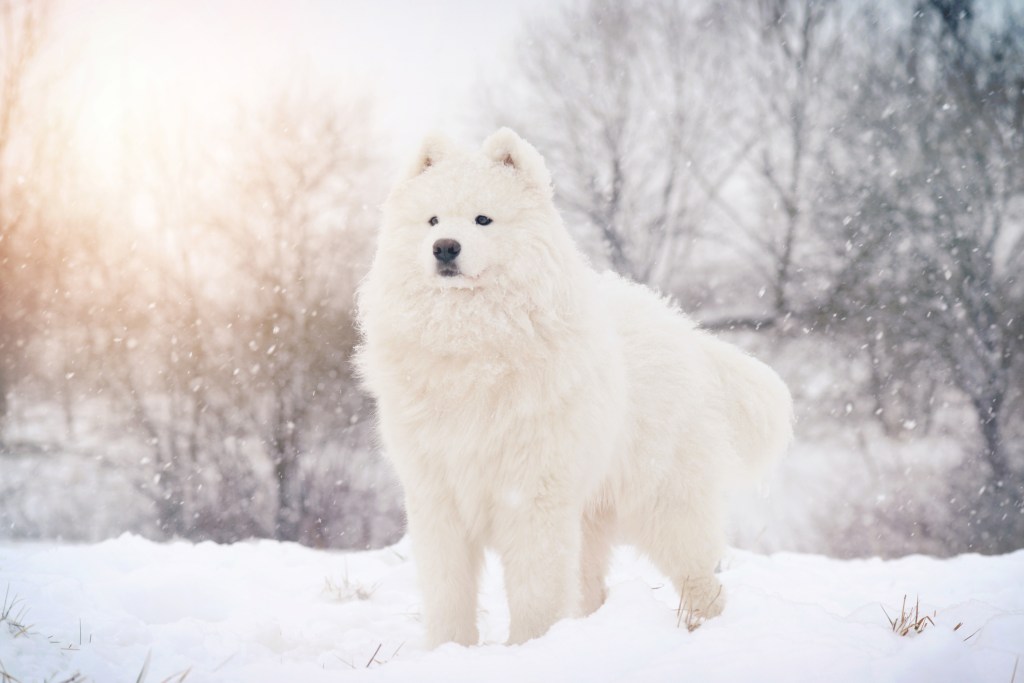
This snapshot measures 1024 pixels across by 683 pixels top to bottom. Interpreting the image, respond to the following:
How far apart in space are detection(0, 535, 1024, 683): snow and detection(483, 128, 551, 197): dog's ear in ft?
6.47

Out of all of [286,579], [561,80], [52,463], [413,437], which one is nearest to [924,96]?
[561,80]

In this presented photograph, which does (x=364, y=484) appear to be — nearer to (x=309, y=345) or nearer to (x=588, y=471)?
→ (x=309, y=345)

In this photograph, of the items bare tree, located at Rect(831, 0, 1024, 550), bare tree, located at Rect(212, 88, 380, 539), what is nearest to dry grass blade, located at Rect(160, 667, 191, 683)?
bare tree, located at Rect(212, 88, 380, 539)

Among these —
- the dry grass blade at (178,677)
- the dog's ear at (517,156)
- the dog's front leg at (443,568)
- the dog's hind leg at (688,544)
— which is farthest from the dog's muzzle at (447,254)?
the dry grass blade at (178,677)

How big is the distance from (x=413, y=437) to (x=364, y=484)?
6013 millimetres

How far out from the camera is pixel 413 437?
3102 mm

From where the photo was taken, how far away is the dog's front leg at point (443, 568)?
3.10 meters

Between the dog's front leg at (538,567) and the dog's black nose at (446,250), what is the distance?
1.21 metres

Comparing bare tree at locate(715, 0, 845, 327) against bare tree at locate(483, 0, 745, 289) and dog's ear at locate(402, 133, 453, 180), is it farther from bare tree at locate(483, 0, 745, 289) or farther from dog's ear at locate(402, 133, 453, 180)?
dog's ear at locate(402, 133, 453, 180)

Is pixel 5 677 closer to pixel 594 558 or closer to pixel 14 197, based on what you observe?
pixel 594 558

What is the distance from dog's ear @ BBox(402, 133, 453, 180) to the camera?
3.32m

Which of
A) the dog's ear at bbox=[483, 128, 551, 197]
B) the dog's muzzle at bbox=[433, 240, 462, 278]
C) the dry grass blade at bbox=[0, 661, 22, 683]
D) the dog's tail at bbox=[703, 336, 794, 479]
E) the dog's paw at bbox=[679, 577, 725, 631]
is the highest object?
the dog's ear at bbox=[483, 128, 551, 197]

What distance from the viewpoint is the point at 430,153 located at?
3348mm

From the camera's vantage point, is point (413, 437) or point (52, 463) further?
point (52, 463)
